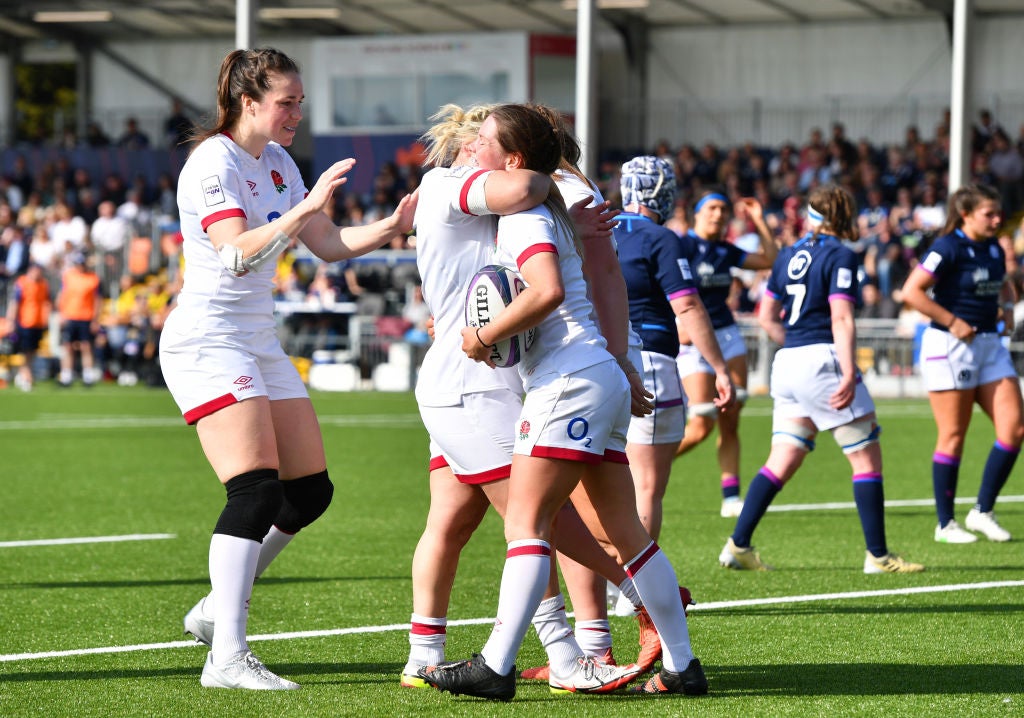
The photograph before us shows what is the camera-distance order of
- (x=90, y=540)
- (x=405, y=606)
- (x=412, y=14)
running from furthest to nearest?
1. (x=412, y=14)
2. (x=90, y=540)
3. (x=405, y=606)

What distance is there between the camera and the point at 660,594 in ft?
15.7

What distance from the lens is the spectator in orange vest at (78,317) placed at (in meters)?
25.3

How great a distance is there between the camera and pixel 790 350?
785cm

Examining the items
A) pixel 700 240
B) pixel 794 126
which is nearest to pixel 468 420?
pixel 700 240

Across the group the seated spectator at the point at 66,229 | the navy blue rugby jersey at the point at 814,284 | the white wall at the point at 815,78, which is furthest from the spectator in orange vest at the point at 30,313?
the navy blue rugby jersey at the point at 814,284

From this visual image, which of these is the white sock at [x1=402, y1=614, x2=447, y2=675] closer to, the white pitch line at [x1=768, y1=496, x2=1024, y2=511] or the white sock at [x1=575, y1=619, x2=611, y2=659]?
the white sock at [x1=575, y1=619, x2=611, y2=659]

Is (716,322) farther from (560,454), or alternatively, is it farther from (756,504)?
(560,454)

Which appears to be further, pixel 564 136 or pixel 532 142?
pixel 564 136

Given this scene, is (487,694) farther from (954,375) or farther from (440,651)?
(954,375)

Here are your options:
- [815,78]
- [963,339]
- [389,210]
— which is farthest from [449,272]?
[815,78]

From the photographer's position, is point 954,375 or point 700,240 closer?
point 954,375

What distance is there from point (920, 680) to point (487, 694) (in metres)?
1.54

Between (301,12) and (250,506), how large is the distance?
3370 cm

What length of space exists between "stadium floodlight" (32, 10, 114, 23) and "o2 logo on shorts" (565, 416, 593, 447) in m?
36.7
